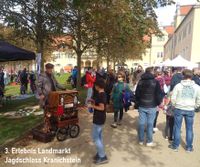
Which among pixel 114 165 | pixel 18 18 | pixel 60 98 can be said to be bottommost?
pixel 114 165

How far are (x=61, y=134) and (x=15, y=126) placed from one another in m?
2.19

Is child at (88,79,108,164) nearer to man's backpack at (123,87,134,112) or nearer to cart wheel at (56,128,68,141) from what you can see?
cart wheel at (56,128,68,141)

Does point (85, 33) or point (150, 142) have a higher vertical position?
point (85, 33)

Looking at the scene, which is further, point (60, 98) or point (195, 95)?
point (60, 98)

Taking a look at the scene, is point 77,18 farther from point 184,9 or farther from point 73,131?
point 184,9

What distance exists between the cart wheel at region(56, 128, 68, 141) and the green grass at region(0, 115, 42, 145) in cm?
113

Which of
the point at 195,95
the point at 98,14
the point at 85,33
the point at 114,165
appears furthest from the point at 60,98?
the point at 85,33

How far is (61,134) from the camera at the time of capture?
25.4 feet

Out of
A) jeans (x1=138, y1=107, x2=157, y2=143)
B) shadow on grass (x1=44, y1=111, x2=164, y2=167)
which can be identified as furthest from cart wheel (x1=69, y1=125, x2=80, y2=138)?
jeans (x1=138, y1=107, x2=157, y2=143)

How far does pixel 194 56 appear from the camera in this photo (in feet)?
119

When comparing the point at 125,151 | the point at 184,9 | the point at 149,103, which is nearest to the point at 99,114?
the point at 125,151

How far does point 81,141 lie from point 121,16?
24.7 ft

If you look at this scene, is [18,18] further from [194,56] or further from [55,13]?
[194,56]

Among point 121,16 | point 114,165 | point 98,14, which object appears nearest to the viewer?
point 114,165
